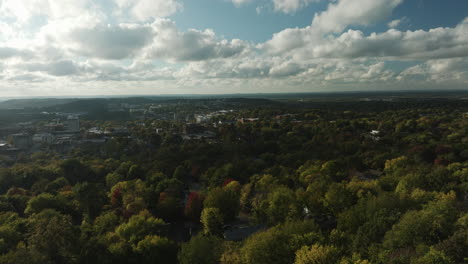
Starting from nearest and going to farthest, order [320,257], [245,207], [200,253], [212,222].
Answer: [320,257]
[200,253]
[212,222]
[245,207]

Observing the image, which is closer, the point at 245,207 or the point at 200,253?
the point at 200,253

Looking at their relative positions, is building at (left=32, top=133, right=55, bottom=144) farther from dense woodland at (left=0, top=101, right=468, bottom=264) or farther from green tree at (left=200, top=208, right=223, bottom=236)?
green tree at (left=200, top=208, right=223, bottom=236)

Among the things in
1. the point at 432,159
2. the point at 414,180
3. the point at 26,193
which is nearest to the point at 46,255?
the point at 26,193

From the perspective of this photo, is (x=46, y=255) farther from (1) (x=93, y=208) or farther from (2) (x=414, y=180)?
(2) (x=414, y=180)

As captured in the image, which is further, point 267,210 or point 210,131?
point 210,131

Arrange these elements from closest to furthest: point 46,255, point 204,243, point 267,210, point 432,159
→ point 46,255, point 204,243, point 267,210, point 432,159

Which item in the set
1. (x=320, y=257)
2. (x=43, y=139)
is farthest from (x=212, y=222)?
(x=43, y=139)

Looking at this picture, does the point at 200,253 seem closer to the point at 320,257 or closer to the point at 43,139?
the point at 320,257

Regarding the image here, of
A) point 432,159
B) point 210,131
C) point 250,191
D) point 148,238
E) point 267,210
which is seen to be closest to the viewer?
point 148,238
